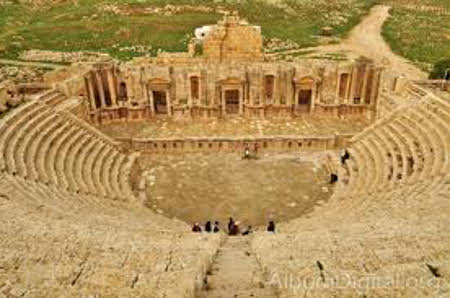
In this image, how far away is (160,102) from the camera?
27953mm

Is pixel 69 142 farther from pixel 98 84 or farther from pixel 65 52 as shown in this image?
pixel 65 52

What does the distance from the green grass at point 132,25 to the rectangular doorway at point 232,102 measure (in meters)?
18.6

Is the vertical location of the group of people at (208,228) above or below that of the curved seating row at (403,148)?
below

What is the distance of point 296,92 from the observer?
27.3 metres

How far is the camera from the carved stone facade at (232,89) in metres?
26.8

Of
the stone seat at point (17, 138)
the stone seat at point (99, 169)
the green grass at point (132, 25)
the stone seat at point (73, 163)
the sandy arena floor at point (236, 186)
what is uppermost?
the green grass at point (132, 25)

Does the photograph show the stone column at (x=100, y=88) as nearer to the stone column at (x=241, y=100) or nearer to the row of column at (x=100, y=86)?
the row of column at (x=100, y=86)

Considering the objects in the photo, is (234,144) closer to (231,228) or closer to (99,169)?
(99,169)

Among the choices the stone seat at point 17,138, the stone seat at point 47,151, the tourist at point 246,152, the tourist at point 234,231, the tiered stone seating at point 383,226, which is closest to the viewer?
the tiered stone seating at point 383,226

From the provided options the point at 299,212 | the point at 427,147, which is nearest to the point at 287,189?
the point at 299,212

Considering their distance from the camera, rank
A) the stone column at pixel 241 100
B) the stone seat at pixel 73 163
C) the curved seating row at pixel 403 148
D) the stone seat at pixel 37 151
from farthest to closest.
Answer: the stone column at pixel 241 100, the curved seating row at pixel 403 148, the stone seat at pixel 73 163, the stone seat at pixel 37 151

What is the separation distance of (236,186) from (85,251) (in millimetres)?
11236

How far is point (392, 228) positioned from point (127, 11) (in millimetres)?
52266

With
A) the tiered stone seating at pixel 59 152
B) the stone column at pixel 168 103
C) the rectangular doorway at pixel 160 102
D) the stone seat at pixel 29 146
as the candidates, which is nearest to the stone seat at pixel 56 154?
the tiered stone seating at pixel 59 152
